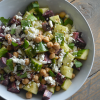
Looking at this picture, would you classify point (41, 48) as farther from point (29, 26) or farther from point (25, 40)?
point (29, 26)

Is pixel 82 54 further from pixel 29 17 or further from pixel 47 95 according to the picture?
pixel 29 17

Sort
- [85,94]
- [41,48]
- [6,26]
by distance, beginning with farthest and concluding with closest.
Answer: [85,94], [6,26], [41,48]

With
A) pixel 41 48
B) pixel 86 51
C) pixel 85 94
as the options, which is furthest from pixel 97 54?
pixel 41 48

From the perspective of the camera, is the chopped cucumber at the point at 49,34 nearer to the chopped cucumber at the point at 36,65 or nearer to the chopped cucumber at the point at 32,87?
the chopped cucumber at the point at 36,65

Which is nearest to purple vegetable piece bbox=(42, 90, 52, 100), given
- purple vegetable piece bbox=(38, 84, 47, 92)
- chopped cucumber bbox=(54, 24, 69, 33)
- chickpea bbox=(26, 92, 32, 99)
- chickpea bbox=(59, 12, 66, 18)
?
purple vegetable piece bbox=(38, 84, 47, 92)

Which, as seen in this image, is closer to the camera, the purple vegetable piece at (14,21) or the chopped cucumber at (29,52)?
the chopped cucumber at (29,52)

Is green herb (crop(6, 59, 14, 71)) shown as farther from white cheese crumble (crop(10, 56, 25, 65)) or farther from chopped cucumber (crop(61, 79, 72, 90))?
chopped cucumber (crop(61, 79, 72, 90))

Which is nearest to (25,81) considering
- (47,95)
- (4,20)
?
(47,95)

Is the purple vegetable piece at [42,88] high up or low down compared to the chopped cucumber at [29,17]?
down

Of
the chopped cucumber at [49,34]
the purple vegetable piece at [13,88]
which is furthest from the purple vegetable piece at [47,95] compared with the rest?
the chopped cucumber at [49,34]
